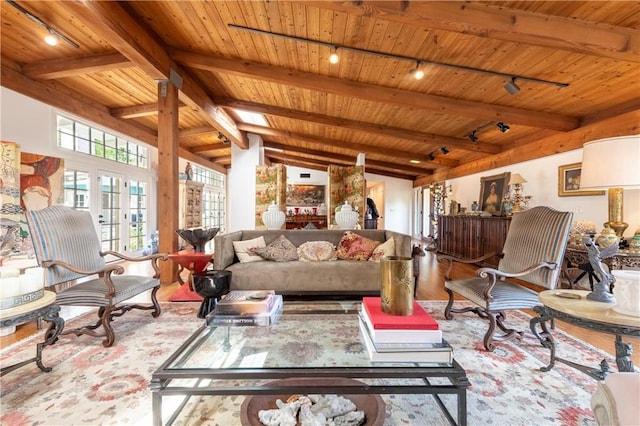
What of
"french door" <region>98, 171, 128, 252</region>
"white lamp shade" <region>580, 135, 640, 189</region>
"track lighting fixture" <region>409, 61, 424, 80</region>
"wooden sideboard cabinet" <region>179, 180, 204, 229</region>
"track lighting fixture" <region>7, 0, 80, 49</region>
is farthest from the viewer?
"wooden sideboard cabinet" <region>179, 180, 204, 229</region>

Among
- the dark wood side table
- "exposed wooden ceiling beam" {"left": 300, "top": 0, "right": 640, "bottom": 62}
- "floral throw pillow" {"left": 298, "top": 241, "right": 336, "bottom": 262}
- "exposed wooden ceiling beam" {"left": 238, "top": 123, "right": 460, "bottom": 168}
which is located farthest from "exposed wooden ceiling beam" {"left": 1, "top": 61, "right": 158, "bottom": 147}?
"floral throw pillow" {"left": 298, "top": 241, "right": 336, "bottom": 262}

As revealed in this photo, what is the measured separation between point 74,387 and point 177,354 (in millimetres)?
925

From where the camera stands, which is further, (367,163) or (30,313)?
(367,163)

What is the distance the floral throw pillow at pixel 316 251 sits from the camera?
332 cm

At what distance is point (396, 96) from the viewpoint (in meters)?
4.09

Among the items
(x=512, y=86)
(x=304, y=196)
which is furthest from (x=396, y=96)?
(x=304, y=196)

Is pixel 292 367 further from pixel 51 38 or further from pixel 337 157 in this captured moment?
pixel 337 157

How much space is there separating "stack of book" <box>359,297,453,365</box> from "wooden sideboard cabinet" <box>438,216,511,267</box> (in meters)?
3.64

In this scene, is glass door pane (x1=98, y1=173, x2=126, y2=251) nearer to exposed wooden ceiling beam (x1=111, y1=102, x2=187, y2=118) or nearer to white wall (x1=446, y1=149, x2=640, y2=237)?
exposed wooden ceiling beam (x1=111, y1=102, x2=187, y2=118)

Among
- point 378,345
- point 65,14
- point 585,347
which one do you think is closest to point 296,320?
point 378,345

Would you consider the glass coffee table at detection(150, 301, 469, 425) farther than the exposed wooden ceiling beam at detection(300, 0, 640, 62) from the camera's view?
No

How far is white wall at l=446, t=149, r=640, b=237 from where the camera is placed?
3.31 m

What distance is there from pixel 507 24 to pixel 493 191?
4.22 m

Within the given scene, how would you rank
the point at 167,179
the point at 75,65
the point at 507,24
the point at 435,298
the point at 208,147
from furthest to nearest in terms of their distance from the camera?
the point at 208,147
the point at 167,179
the point at 75,65
the point at 435,298
the point at 507,24
